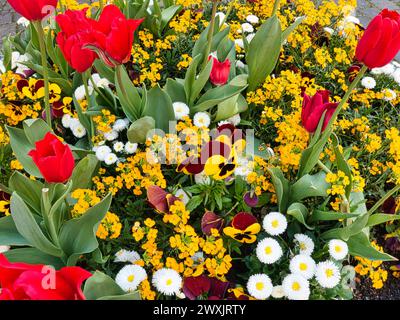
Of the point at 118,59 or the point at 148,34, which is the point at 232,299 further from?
the point at 148,34

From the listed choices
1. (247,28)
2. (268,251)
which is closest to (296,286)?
(268,251)

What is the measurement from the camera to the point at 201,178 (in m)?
1.31

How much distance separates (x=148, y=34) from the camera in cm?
187

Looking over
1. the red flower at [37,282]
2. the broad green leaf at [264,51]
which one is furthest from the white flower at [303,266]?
the broad green leaf at [264,51]

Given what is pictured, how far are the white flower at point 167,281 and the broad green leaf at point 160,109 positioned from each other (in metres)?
0.52

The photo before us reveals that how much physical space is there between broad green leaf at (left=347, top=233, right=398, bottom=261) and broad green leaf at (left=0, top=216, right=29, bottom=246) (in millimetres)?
898

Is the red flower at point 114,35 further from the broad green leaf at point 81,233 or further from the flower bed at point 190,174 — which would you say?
the broad green leaf at point 81,233

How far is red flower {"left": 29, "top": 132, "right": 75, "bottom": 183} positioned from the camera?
82 centimetres

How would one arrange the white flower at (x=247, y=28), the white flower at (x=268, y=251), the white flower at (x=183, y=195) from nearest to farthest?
the white flower at (x=268, y=251) → the white flower at (x=183, y=195) → the white flower at (x=247, y=28)

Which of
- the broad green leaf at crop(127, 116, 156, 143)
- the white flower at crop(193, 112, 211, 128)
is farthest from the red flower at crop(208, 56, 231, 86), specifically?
the broad green leaf at crop(127, 116, 156, 143)

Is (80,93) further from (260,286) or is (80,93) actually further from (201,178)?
(260,286)

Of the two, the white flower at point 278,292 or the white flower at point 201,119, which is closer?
the white flower at point 278,292

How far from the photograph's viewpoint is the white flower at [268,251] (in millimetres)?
1169

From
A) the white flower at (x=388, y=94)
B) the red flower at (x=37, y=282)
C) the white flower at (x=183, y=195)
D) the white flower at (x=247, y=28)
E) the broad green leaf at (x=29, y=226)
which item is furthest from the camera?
the white flower at (x=247, y=28)
